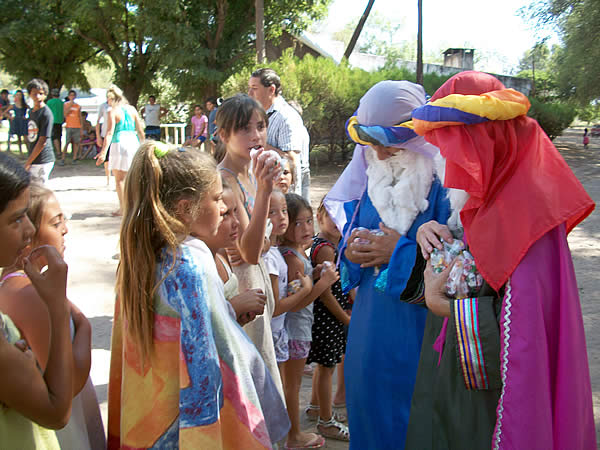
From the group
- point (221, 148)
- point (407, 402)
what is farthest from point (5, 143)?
point (407, 402)

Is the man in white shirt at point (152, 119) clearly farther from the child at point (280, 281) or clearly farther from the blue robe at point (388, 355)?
the blue robe at point (388, 355)

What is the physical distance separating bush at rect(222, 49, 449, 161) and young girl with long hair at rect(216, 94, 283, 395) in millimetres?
11173

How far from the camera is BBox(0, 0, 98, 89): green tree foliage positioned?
2164 centimetres

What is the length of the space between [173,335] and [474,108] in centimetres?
126

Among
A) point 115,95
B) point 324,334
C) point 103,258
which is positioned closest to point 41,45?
point 115,95

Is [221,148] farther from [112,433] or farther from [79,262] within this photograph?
[79,262]

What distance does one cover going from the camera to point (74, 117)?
57.8 ft

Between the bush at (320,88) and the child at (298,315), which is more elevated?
the bush at (320,88)

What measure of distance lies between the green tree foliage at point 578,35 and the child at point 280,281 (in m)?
18.4

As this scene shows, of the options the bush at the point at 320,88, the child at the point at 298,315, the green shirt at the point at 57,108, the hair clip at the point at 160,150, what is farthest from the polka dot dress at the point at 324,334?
the green shirt at the point at 57,108

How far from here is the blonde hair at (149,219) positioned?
1933 mm

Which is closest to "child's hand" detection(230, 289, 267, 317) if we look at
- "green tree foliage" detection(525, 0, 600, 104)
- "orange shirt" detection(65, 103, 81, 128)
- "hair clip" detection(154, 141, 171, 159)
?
"hair clip" detection(154, 141, 171, 159)

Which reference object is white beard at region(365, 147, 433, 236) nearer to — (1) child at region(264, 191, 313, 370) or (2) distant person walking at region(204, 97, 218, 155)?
(1) child at region(264, 191, 313, 370)

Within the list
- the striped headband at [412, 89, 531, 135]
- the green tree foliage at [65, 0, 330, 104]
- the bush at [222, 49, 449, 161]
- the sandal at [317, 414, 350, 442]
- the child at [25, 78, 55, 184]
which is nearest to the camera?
the striped headband at [412, 89, 531, 135]
